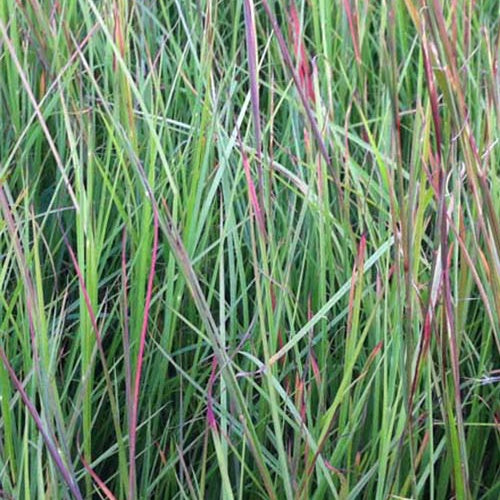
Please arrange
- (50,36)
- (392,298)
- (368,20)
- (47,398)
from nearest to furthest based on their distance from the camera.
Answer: (47,398)
(392,298)
(50,36)
(368,20)

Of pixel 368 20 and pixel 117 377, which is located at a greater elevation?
pixel 368 20

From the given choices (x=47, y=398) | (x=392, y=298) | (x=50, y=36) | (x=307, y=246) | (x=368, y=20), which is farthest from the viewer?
(x=368, y=20)

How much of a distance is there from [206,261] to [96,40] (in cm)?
35

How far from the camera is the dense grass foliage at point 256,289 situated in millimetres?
611

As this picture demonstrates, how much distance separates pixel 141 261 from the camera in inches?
30.8

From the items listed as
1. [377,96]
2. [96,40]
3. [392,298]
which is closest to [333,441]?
[392,298]

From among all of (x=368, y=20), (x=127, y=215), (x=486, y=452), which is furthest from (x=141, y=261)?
(x=368, y=20)

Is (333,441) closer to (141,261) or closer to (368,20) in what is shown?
(141,261)

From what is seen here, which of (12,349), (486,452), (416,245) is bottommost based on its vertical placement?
(486,452)

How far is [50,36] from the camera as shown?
3.37 ft

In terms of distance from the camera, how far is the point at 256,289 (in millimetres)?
684

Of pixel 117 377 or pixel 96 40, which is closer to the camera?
pixel 117 377

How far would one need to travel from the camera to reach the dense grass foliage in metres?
0.61

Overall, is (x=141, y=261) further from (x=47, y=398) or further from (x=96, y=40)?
(x=96, y=40)
